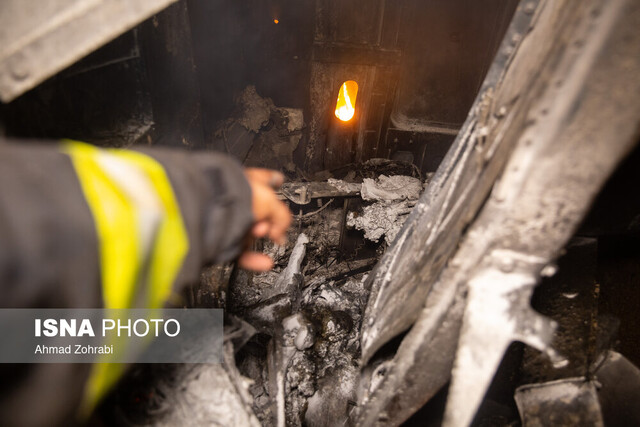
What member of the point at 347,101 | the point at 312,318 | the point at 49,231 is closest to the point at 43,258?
the point at 49,231

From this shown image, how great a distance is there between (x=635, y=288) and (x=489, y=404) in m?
0.95

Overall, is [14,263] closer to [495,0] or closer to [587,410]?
[587,410]

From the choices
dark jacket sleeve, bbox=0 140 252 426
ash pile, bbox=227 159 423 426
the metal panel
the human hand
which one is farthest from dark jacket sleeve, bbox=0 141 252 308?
ash pile, bbox=227 159 423 426

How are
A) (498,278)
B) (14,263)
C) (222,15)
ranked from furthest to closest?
(222,15) → (498,278) → (14,263)

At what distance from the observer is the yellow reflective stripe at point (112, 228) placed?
0.70 m

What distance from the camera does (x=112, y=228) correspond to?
0.71 m

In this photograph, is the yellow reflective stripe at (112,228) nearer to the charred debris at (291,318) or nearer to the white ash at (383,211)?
the charred debris at (291,318)

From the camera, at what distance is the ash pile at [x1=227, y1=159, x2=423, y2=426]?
6.67 feet

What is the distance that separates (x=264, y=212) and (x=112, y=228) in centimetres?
46

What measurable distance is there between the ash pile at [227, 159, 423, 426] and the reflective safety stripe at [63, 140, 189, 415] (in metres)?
0.90

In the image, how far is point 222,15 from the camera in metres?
4.39

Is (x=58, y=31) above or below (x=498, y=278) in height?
above

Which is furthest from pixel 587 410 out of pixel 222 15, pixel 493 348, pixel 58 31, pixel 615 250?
pixel 222 15

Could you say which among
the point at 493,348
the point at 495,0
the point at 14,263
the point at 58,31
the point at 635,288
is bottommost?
the point at 635,288
